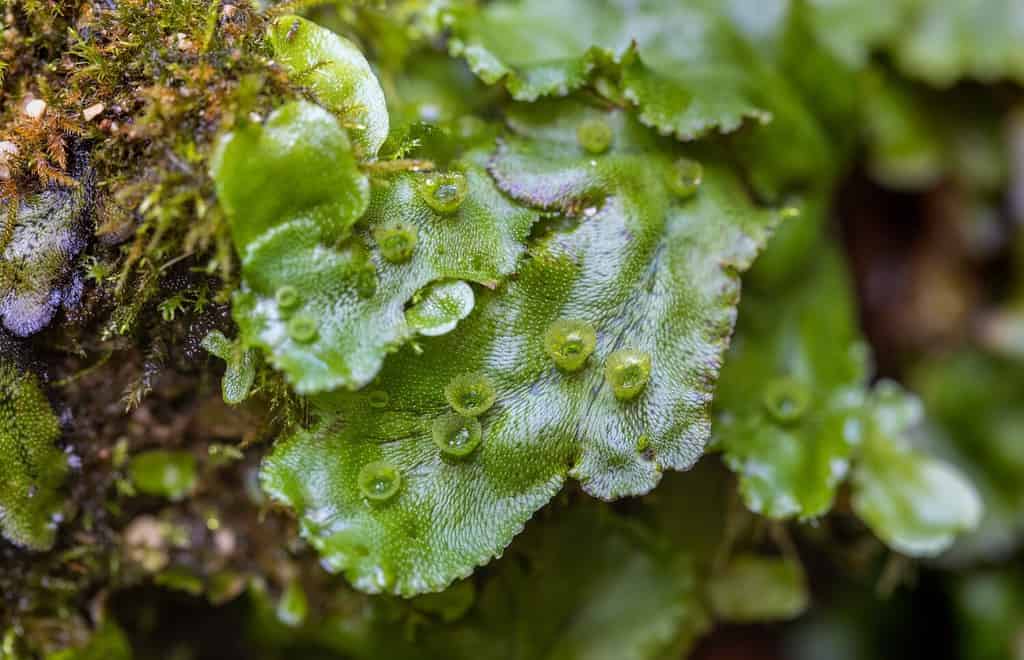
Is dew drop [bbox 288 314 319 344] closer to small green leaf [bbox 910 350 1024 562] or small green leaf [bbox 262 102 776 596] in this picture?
small green leaf [bbox 262 102 776 596]

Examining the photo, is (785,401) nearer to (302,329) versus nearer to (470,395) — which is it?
(470,395)

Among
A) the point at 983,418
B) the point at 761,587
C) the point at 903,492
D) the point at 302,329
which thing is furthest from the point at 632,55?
the point at 983,418

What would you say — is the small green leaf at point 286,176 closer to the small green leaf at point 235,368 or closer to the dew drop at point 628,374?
the small green leaf at point 235,368

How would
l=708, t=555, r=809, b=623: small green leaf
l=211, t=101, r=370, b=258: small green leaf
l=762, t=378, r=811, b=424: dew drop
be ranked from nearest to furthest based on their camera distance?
1. l=211, t=101, r=370, b=258: small green leaf
2. l=762, t=378, r=811, b=424: dew drop
3. l=708, t=555, r=809, b=623: small green leaf

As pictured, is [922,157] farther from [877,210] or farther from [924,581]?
[924,581]

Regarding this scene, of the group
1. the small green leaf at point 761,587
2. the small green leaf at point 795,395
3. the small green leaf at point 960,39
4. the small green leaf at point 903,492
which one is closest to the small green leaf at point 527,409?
the small green leaf at point 795,395

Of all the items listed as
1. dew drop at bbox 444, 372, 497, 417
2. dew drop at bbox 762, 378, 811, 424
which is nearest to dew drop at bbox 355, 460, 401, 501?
dew drop at bbox 444, 372, 497, 417
